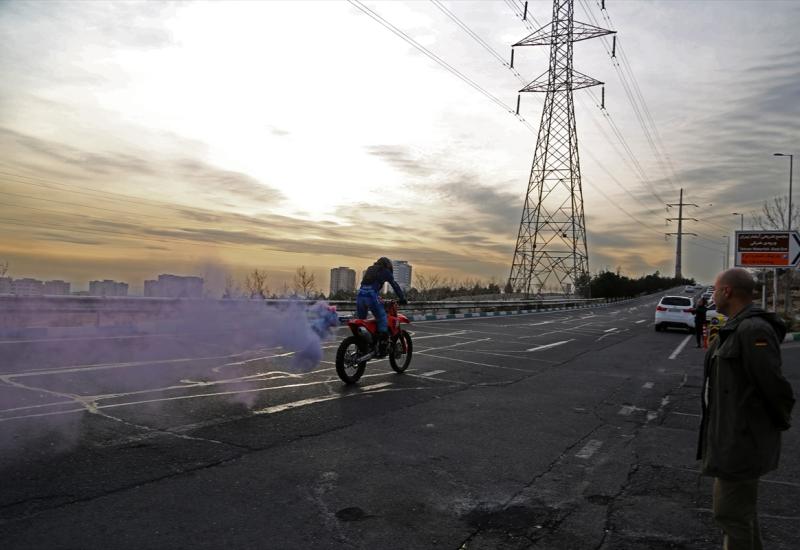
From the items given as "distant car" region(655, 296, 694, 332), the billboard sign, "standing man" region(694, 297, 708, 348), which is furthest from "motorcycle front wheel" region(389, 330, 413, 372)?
the billboard sign

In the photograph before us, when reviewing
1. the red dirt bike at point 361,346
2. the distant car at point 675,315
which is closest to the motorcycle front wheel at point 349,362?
the red dirt bike at point 361,346

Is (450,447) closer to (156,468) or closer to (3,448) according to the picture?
(156,468)

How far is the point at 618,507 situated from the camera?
16.5ft

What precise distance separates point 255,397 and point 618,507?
17.6 ft

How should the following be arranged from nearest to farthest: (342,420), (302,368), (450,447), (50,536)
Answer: (50,536) → (450,447) → (342,420) → (302,368)

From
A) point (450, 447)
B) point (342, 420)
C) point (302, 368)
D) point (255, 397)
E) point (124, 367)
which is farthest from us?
point (302, 368)

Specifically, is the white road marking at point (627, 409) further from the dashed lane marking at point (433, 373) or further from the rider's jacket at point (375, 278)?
the rider's jacket at point (375, 278)

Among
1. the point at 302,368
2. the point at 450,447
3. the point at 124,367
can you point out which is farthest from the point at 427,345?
the point at 450,447

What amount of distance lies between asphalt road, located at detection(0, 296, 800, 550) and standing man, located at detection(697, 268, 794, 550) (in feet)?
2.80

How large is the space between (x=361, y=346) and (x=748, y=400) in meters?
7.56

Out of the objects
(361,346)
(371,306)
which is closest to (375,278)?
(371,306)

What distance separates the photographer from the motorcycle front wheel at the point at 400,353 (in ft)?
38.2

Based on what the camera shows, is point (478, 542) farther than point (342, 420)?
No

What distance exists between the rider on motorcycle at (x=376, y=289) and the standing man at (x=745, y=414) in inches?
290
